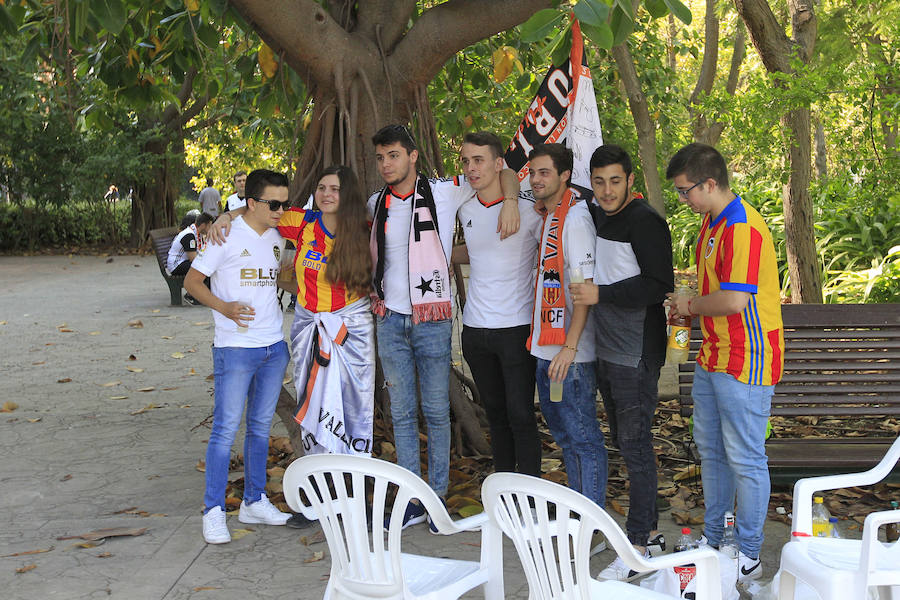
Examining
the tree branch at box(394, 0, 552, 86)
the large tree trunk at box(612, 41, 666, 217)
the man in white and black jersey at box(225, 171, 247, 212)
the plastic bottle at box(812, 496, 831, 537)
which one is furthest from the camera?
the man in white and black jersey at box(225, 171, 247, 212)

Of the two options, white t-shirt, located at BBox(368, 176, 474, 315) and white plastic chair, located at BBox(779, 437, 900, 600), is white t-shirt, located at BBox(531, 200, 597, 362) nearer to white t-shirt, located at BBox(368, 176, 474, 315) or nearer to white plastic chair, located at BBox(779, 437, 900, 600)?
white t-shirt, located at BBox(368, 176, 474, 315)

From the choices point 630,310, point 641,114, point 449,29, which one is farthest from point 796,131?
point 630,310

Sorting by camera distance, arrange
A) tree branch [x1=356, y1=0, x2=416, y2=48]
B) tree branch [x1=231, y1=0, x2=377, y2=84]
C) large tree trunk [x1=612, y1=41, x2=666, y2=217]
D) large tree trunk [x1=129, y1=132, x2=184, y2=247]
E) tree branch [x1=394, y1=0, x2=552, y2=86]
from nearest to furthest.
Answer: tree branch [x1=231, y1=0, x2=377, y2=84]
tree branch [x1=394, y1=0, x2=552, y2=86]
tree branch [x1=356, y1=0, x2=416, y2=48]
large tree trunk [x1=612, y1=41, x2=666, y2=217]
large tree trunk [x1=129, y1=132, x2=184, y2=247]

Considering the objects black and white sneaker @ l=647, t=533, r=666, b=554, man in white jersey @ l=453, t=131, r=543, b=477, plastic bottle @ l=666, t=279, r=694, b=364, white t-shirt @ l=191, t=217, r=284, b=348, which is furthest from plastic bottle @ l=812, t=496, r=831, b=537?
white t-shirt @ l=191, t=217, r=284, b=348

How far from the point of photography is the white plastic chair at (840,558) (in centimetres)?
273

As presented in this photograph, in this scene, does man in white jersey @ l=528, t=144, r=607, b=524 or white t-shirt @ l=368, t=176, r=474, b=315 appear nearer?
man in white jersey @ l=528, t=144, r=607, b=524

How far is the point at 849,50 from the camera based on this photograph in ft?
29.6

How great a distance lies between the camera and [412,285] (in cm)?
441

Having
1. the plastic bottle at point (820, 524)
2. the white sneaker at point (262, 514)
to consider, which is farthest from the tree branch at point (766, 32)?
the white sneaker at point (262, 514)

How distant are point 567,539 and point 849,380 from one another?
10.3 ft

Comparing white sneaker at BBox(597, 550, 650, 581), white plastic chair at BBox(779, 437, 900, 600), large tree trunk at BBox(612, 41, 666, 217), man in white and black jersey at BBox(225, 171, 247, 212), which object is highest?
large tree trunk at BBox(612, 41, 666, 217)

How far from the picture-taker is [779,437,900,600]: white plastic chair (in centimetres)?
273

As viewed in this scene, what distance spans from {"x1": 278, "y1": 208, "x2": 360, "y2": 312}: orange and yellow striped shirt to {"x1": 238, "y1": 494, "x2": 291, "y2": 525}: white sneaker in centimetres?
102

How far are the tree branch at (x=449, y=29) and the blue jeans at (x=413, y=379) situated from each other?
5.77 ft
